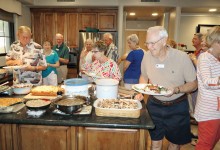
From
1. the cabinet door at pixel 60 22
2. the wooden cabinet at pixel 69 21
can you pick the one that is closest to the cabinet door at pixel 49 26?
the wooden cabinet at pixel 69 21

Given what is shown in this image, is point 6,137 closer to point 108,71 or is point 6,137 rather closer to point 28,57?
point 108,71

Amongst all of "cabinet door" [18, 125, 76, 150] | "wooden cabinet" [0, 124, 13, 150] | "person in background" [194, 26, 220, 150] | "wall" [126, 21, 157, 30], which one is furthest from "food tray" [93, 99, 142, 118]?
"wall" [126, 21, 157, 30]

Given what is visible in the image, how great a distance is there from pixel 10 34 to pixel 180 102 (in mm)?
4390

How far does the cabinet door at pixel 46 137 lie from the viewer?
58.8 inches

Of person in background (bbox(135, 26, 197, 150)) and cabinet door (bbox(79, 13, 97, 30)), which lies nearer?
person in background (bbox(135, 26, 197, 150))

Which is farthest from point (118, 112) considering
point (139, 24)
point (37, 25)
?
point (139, 24)

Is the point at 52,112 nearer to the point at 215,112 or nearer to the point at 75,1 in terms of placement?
the point at 215,112

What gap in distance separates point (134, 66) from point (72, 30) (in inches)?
116

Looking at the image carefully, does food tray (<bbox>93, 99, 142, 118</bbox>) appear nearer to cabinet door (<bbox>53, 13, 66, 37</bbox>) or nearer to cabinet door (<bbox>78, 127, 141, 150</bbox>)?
cabinet door (<bbox>78, 127, 141, 150</bbox>)

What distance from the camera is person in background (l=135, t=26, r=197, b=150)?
1.67 m

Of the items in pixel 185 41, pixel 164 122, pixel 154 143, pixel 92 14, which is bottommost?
pixel 154 143

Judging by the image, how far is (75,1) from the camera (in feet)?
16.7

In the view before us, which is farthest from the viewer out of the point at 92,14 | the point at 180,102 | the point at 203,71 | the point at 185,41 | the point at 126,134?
the point at 185,41

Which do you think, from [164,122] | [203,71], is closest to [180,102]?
[164,122]
